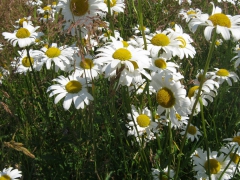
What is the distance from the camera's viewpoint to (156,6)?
398 centimetres

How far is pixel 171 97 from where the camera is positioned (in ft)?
4.69

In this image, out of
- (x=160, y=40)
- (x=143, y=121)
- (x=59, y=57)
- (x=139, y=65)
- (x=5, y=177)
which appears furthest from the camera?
(x=143, y=121)

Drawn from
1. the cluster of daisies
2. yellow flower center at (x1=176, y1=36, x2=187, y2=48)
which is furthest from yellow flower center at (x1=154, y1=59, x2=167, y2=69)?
yellow flower center at (x1=176, y1=36, x2=187, y2=48)

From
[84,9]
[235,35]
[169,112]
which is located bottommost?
[169,112]

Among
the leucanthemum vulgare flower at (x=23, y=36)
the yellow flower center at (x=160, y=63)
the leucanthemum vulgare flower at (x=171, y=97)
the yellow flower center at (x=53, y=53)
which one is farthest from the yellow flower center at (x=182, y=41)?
the leucanthemum vulgare flower at (x=23, y=36)

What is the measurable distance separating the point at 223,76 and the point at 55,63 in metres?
1.35

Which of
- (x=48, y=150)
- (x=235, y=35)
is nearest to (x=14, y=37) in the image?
(x=48, y=150)

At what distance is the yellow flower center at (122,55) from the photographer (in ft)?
4.68

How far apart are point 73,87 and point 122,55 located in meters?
0.39

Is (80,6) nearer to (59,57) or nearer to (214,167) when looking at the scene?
(59,57)

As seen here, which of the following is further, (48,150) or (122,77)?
(48,150)

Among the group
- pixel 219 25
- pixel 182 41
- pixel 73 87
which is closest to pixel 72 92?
pixel 73 87

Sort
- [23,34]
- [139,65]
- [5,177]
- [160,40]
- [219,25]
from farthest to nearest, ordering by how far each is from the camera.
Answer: [23,34] < [160,40] < [5,177] < [139,65] < [219,25]

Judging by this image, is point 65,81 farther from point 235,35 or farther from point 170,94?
point 235,35
